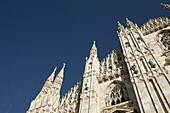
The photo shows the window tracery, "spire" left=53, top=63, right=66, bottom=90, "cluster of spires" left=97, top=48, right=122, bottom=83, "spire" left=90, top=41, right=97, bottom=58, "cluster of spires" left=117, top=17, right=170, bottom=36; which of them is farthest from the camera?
"spire" left=53, top=63, right=66, bottom=90

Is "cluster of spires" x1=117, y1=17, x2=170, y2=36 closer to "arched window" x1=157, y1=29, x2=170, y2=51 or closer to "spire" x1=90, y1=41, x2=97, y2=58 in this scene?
"arched window" x1=157, y1=29, x2=170, y2=51

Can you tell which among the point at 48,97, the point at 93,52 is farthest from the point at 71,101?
the point at 93,52

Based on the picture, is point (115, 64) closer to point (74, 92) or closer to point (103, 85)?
point (103, 85)

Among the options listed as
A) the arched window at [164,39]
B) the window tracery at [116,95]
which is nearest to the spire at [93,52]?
the window tracery at [116,95]

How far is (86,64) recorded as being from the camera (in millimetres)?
15703

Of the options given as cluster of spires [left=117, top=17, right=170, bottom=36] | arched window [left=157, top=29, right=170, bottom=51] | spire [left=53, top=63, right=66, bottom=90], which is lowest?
spire [left=53, top=63, right=66, bottom=90]

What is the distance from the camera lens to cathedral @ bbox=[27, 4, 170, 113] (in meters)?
8.81

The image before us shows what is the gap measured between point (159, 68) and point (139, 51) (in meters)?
2.84

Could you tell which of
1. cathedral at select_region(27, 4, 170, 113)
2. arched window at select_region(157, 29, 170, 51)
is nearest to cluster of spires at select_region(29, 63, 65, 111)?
cathedral at select_region(27, 4, 170, 113)

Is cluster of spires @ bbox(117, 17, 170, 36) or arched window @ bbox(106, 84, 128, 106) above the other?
cluster of spires @ bbox(117, 17, 170, 36)

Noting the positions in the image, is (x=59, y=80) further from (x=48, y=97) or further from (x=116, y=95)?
(x=116, y=95)

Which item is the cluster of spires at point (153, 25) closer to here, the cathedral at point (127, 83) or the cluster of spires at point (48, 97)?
the cathedral at point (127, 83)

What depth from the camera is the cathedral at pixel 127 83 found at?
28.9 ft

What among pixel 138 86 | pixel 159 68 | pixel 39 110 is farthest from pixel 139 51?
pixel 39 110
